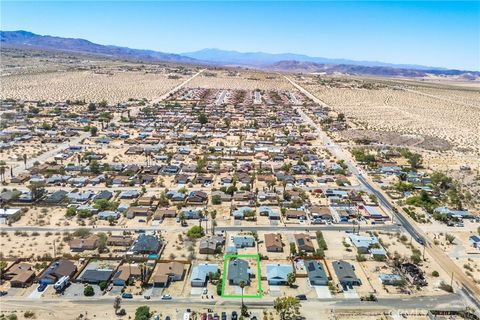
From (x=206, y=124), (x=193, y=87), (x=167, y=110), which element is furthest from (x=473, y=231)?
(x=193, y=87)

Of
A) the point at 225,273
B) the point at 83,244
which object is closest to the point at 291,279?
the point at 225,273

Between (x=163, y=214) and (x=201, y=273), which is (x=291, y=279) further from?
(x=163, y=214)

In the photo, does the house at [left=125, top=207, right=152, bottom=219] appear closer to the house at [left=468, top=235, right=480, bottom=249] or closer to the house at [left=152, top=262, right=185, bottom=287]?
the house at [left=152, top=262, right=185, bottom=287]

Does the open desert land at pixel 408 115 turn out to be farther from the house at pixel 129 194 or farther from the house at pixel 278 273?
the house at pixel 278 273

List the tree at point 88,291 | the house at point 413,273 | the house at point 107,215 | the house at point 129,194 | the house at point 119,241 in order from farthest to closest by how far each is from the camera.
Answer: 1. the house at point 129,194
2. the house at point 107,215
3. the house at point 119,241
4. the house at point 413,273
5. the tree at point 88,291

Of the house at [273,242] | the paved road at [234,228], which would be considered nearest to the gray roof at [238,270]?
the house at [273,242]

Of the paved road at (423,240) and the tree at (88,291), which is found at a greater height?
the paved road at (423,240)
